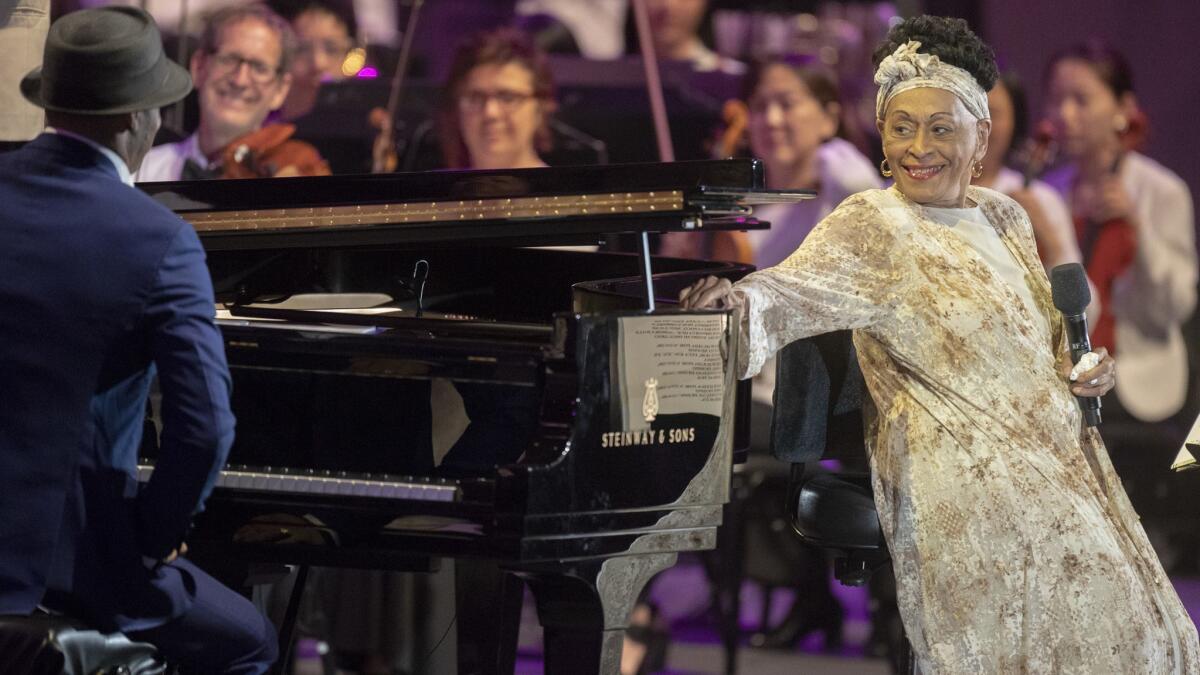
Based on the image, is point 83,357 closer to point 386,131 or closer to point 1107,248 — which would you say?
point 386,131

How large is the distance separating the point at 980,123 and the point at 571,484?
1217mm

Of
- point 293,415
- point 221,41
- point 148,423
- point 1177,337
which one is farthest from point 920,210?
point 1177,337

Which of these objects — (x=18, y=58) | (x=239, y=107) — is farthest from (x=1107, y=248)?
(x=18, y=58)

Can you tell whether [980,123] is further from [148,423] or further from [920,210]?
[148,423]

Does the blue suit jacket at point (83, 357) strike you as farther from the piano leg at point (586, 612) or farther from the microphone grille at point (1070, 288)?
the microphone grille at point (1070, 288)

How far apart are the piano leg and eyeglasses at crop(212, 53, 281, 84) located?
3247 mm

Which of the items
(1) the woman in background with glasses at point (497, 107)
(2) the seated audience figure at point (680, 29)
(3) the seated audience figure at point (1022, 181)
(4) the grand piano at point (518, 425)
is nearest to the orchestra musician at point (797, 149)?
(3) the seated audience figure at point (1022, 181)

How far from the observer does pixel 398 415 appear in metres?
3.08

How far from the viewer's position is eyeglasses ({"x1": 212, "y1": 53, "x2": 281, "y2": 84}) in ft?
18.9

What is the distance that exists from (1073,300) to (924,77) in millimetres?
556

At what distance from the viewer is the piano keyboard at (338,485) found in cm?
293

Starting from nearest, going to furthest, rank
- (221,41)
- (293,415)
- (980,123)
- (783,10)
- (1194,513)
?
(293,415) → (980,123) → (221,41) → (1194,513) → (783,10)

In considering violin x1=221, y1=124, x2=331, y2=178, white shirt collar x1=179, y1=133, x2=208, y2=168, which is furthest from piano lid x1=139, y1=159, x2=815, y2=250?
white shirt collar x1=179, y1=133, x2=208, y2=168

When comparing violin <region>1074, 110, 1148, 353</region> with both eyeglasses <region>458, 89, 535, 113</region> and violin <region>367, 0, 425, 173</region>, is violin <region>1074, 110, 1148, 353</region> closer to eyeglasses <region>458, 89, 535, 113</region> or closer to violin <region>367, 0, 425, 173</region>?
eyeglasses <region>458, 89, 535, 113</region>
